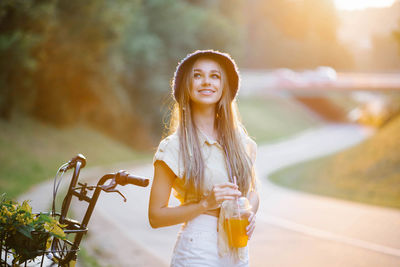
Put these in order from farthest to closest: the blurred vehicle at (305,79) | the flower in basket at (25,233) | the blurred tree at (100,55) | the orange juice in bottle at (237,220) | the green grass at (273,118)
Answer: the blurred vehicle at (305,79)
the green grass at (273,118)
the blurred tree at (100,55)
the orange juice in bottle at (237,220)
the flower in basket at (25,233)

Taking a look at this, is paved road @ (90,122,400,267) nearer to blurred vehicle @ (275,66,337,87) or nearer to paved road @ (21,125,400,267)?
paved road @ (21,125,400,267)

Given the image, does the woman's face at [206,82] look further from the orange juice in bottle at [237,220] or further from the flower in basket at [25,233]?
the flower in basket at [25,233]

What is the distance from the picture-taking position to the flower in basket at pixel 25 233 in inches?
88.4

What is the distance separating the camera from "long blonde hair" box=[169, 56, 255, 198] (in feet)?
8.34

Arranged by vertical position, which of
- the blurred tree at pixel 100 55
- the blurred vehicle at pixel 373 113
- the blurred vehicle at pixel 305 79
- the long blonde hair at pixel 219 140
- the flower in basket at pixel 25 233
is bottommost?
the flower in basket at pixel 25 233

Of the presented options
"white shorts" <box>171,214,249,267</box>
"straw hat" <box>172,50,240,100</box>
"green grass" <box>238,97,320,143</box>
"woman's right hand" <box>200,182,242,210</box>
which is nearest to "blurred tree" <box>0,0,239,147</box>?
"green grass" <box>238,97,320,143</box>

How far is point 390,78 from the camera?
51.1m

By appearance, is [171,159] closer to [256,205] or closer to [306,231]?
[256,205]

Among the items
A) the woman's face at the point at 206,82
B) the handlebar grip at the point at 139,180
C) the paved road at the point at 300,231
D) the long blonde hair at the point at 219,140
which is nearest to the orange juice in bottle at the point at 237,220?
the long blonde hair at the point at 219,140

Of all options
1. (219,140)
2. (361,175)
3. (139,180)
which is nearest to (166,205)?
(139,180)

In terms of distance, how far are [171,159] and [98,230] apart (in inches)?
277

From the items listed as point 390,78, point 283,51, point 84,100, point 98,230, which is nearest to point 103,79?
point 84,100

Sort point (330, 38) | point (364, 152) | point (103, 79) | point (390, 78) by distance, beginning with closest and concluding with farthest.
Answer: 1. point (364, 152)
2. point (103, 79)
3. point (390, 78)
4. point (330, 38)

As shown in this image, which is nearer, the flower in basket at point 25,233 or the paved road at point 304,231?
the flower in basket at point 25,233
